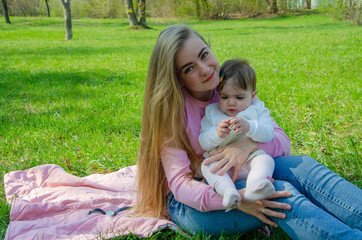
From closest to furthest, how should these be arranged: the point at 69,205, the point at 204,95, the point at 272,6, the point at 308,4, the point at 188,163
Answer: the point at 188,163, the point at 204,95, the point at 69,205, the point at 272,6, the point at 308,4

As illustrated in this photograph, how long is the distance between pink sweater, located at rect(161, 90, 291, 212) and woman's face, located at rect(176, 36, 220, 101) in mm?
147

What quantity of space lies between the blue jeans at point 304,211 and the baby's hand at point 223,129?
328 mm

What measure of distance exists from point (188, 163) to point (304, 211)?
707 mm

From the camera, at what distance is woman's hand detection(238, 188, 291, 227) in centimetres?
175

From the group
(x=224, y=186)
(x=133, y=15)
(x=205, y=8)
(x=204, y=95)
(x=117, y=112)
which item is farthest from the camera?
(x=205, y=8)

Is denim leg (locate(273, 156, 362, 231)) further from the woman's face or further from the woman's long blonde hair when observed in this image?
the woman's face

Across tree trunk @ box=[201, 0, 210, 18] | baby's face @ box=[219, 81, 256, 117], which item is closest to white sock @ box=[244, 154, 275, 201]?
baby's face @ box=[219, 81, 256, 117]

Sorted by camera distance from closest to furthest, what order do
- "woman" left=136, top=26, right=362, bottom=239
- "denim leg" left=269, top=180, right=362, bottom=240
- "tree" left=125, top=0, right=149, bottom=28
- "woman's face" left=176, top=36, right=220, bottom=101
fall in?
"denim leg" left=269, top=180, right=362, bottom=240 → "woman" left=136, top=26, right=362, bottom=239 → "woman's face" left=176, top=36, right=220, bottom=101 → "tree" left=125, top=0, right=149, bottom=28

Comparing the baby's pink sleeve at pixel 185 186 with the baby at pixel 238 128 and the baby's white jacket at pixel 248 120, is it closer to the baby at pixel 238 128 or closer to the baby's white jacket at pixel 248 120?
the baby at pixel 238 128

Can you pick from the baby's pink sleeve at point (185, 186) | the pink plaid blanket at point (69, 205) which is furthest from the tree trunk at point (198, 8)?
the baby's pink sleeve at point (185, 186)

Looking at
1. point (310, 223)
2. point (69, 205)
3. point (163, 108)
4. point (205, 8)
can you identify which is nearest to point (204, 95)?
point (163, 108)

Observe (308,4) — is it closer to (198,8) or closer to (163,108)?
(198,8)

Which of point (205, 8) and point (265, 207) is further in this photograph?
point (205, 8)

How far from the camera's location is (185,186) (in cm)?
193
